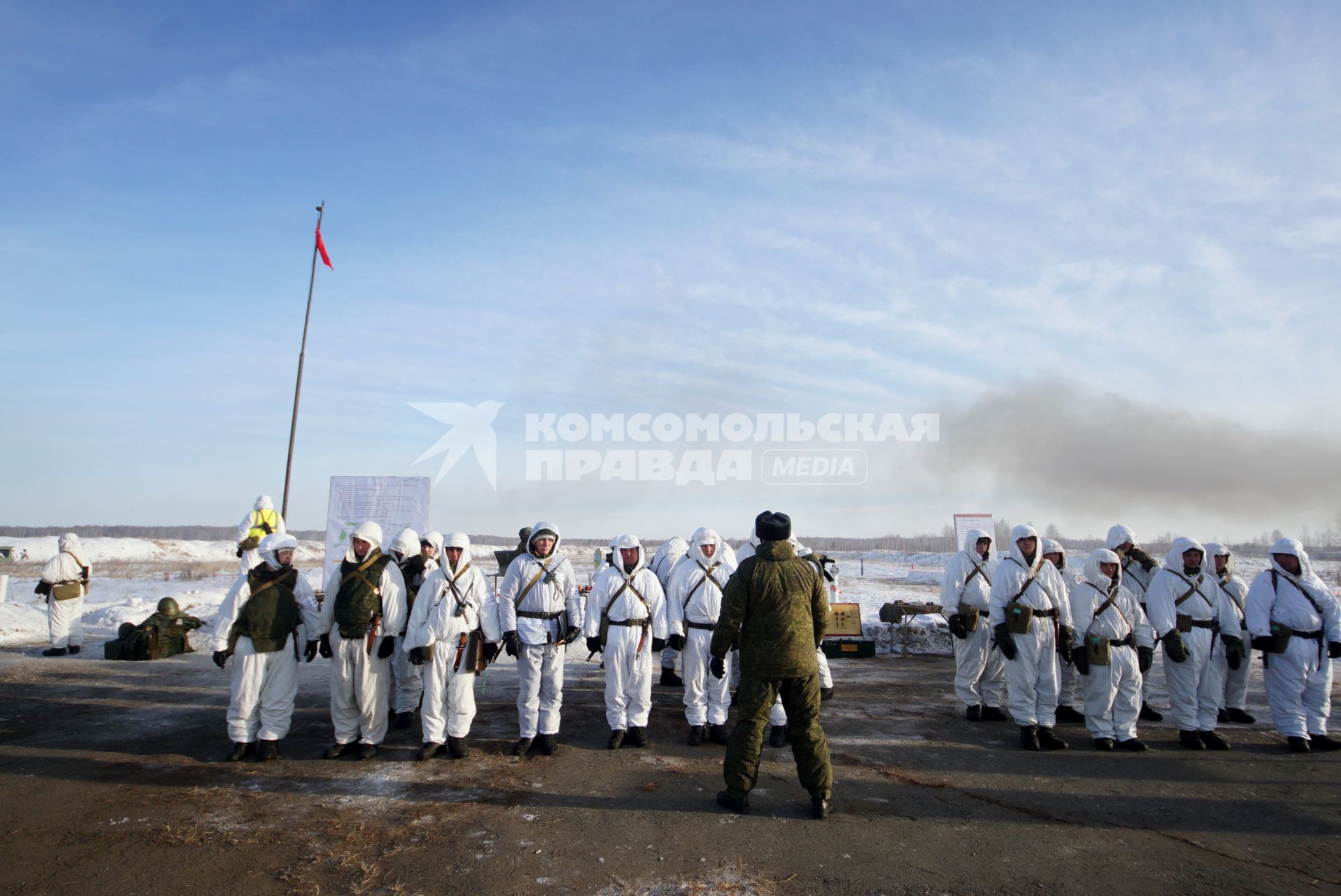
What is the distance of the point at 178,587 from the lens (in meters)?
24.7

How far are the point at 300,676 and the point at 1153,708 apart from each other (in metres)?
12.2

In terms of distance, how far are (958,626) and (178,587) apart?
1054 inches

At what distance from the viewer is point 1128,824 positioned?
16.6 feet

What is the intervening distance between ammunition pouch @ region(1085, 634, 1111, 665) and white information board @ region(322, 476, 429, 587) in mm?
9899

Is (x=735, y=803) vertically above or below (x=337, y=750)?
above

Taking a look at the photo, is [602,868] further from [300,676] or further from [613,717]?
[300,676]

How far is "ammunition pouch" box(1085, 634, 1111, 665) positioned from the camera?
6.99m

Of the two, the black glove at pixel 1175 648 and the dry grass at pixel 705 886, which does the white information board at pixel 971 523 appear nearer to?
the black glove at pixel 1175 648

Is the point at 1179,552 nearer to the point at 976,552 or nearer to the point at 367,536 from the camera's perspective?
the point at 976,552

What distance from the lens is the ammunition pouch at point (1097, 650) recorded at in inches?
275

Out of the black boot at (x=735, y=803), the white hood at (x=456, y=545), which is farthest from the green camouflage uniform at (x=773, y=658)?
the white hood at (x=456, y=545)

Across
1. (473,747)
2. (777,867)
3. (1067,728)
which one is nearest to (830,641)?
(1067,728)

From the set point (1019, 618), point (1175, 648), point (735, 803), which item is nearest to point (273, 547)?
point (735, 803)

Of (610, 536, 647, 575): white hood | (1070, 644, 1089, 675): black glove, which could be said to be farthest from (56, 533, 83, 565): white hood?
(1070, 644, 1089, 675): black glove
